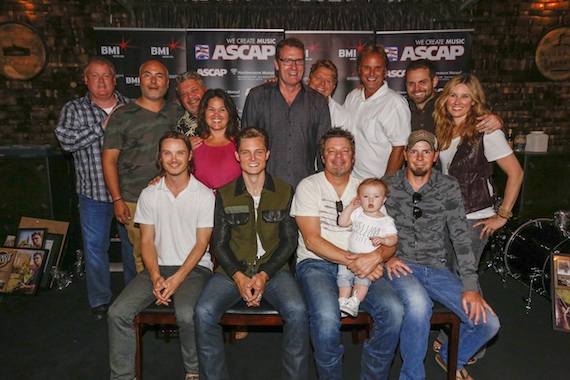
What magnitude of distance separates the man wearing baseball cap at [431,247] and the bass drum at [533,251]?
155 cm

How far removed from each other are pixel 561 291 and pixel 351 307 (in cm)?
223

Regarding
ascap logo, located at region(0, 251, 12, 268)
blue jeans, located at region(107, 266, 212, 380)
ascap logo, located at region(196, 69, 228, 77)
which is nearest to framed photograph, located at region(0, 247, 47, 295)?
ascap logo, located at region(0, 251, 12, 268)

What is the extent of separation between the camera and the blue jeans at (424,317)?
2521 millimetres

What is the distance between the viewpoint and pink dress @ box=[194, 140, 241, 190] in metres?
3.17

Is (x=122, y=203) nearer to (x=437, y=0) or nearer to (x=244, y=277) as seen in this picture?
(x=244, y=277)

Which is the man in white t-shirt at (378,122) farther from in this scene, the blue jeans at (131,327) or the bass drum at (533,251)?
the blue jeans at (131,327)

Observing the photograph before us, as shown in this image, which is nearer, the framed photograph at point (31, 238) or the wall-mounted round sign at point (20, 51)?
the framed photograph at point (31, 238)

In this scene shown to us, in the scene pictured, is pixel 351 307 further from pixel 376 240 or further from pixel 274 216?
pixel 274 216

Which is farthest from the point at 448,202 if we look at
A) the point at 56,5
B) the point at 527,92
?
the point at 56,5

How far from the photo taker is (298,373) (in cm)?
247

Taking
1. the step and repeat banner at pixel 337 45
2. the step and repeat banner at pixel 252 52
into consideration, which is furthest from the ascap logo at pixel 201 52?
the step and repeat banner at pixel 337 45

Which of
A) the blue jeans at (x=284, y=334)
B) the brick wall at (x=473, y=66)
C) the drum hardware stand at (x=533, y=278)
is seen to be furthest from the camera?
the brick wall at (x=473, y=66)

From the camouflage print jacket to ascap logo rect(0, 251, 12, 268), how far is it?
157 inches

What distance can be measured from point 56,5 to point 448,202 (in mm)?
5823
